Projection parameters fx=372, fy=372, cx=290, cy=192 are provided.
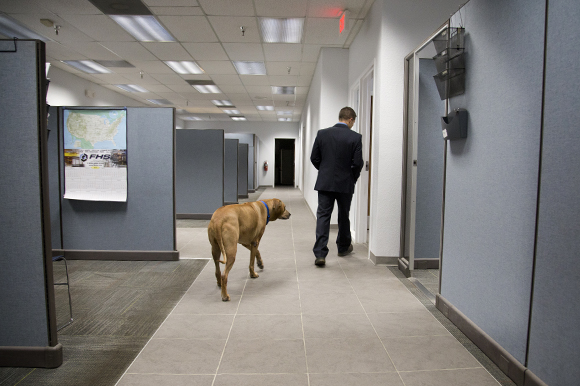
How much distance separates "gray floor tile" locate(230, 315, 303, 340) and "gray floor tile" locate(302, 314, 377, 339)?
0.20 ft

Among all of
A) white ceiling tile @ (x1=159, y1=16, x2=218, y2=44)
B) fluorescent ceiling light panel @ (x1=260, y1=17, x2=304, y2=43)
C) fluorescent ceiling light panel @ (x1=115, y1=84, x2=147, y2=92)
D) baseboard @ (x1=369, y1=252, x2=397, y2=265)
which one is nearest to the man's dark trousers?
baseboard @ (x1=369, y1=252, x2=397, y2=265)

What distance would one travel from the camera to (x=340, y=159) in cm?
341

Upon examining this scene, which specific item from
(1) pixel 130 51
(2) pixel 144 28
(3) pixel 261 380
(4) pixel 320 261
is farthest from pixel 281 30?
(3) pixel 261 380

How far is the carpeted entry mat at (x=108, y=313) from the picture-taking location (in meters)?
1.63

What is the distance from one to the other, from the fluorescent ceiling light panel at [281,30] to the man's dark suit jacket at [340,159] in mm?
1850

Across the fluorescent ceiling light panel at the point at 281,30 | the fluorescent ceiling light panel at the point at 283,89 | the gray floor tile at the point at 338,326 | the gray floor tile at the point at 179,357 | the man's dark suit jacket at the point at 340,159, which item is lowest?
the gray floor tile at the point at 179,357

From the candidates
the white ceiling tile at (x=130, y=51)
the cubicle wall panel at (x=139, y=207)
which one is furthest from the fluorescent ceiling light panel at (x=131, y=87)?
the cubicle wall panel at (x=139, y=207)

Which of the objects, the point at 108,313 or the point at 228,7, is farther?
the point at 228,7

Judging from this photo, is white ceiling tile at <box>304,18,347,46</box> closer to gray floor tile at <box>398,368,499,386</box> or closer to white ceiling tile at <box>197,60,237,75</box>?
white ceiling tile at <box>197,60,237,75</box>

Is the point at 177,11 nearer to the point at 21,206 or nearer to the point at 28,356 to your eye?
the point at 21,206

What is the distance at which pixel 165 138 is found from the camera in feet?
11.4

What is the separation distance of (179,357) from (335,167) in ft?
7.01

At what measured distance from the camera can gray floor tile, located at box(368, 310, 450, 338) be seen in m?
2.05

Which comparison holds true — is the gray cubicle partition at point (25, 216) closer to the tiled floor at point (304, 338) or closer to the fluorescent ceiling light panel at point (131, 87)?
the tiled floor at point (304, 338)
